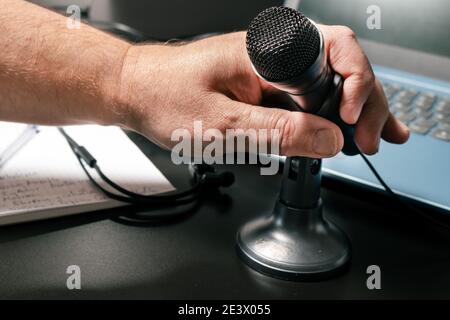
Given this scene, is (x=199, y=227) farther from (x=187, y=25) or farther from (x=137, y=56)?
(x=187, y=25)

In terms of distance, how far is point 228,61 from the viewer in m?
0.49

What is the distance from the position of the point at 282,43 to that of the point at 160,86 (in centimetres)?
15

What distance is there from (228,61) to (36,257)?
24cm

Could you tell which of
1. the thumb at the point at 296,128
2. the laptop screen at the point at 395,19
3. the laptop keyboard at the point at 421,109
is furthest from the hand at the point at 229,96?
the laptop screen at the point at 395,19

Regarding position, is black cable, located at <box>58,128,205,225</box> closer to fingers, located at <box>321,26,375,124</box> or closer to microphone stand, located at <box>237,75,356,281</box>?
microphone stand, located at <box>237,75,356,281</box>

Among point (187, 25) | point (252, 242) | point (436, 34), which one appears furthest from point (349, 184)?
point (187, 25)

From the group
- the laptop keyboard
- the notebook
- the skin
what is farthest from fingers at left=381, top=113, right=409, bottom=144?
the notebook

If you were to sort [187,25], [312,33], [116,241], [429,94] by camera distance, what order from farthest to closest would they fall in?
[187,25]
[429,94]
[116,241]
[312,33]

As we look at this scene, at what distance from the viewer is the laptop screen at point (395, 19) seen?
0.79 meters

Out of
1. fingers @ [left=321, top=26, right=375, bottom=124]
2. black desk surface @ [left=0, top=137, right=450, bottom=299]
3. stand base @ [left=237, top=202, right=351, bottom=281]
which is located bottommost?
black desk surface @ [left=0, top=137, right=450, bottom=299]

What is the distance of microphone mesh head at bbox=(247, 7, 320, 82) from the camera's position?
381mm

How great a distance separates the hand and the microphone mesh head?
0.21 feet

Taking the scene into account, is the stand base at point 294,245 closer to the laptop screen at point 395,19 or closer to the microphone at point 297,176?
the microphone at point 297,176

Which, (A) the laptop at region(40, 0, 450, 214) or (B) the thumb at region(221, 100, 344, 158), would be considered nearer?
(B) the thumb at region(221, 100, 344, 158)
